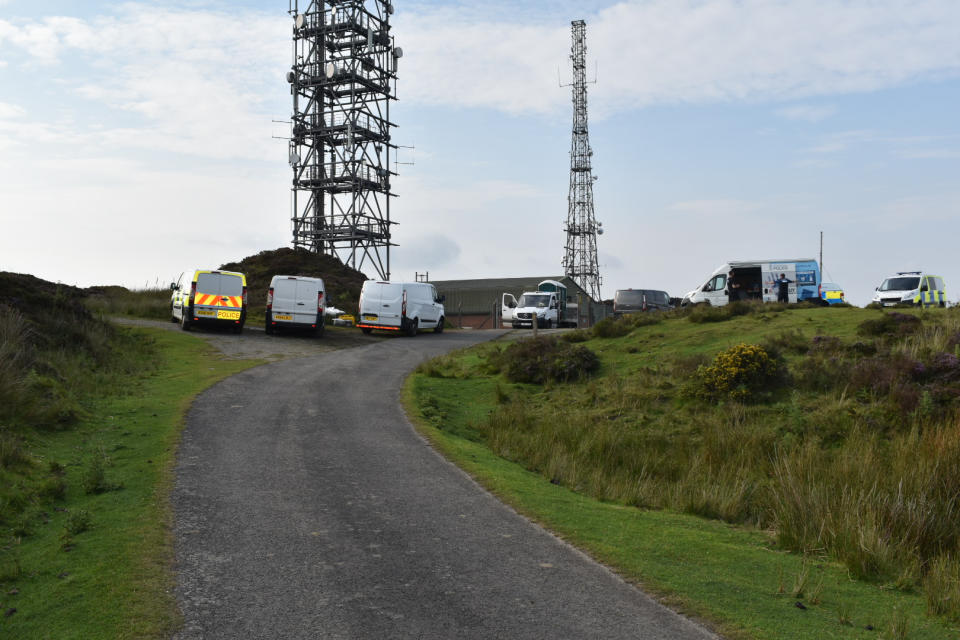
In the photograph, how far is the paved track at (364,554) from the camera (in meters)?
5.30

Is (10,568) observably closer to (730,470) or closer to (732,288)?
(730,470)

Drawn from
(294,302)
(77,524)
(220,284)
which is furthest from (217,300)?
(77,524)

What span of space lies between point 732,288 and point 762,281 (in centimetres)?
128

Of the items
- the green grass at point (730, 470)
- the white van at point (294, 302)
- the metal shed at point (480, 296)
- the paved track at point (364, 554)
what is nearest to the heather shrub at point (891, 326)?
the green grass at point (730, 470)

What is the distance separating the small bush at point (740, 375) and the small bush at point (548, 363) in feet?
12.4

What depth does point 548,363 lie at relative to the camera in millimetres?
20438

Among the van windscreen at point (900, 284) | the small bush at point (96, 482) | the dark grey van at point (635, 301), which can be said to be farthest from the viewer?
the dark grey van at point (635, 301)

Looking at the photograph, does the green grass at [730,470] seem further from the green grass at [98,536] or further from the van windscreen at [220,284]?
the van windscreen at [220,284]

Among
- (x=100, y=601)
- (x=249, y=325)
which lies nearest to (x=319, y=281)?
(x=249, y=325)

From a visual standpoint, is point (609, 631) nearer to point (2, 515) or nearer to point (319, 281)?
point (2, 515)

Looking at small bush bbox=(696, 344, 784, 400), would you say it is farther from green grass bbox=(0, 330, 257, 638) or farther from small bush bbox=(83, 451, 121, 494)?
small bush bbox=(83, 451, 121, 494)

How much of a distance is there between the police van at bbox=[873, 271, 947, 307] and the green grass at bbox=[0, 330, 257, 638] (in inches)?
1147

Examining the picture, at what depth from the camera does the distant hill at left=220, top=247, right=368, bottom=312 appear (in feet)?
142

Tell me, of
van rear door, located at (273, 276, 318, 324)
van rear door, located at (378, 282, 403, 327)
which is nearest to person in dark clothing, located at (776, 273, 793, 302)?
van rear door, located at (378, 282, 403, 327)
